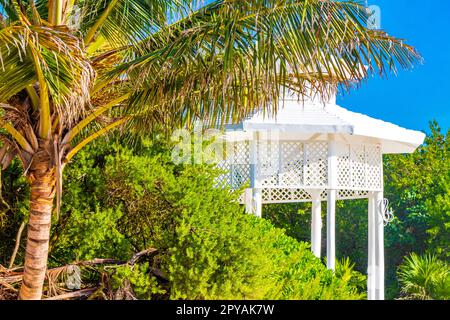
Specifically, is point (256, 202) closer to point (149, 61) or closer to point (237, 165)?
point (237, 165)

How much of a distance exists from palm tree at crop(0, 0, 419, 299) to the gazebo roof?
3079 millimetres

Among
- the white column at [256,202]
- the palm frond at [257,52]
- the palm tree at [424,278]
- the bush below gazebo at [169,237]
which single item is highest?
the palm frond at [257,52]

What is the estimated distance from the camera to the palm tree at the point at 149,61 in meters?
5.86

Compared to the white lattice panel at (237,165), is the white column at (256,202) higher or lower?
lower

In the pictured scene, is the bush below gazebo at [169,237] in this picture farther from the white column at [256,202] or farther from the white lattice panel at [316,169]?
the white lattice panel at [316,169]

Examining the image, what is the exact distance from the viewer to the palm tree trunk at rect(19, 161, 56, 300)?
681cm

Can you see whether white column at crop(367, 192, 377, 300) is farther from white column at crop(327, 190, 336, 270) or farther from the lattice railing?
the lattice railing

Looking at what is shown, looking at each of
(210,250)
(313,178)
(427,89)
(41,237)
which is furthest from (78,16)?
(427,89)

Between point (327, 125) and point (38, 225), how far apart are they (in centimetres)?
571

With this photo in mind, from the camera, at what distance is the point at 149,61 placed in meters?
6.50

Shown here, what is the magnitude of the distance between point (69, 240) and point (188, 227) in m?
1.80

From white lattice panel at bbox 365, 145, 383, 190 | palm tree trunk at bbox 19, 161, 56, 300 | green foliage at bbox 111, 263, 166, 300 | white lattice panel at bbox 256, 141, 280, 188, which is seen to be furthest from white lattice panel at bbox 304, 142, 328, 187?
palm tree trunk at bbox 19, 161, 56, 300

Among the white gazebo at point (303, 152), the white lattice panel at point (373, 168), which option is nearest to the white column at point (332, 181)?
the white gazebo at point (303, 152)
